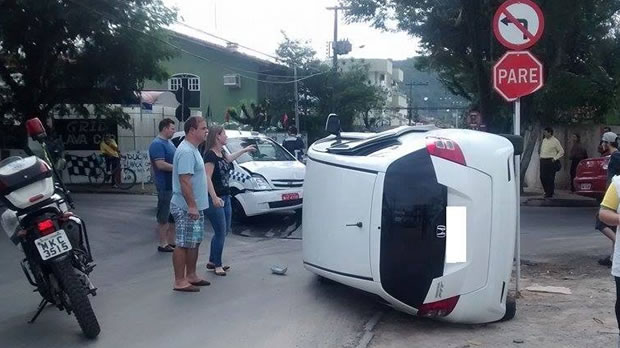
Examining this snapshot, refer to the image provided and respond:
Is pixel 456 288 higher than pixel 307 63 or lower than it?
lower

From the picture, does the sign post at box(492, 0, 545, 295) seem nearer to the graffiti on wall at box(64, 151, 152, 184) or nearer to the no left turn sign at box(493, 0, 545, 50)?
the no left turn sign at box(493, 0, 545, 50)

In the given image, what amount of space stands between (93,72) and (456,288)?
17902 millimetres

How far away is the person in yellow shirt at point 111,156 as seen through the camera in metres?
22.3

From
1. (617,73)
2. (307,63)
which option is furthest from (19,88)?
(307,63)

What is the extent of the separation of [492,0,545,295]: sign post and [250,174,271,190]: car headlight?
5563mm

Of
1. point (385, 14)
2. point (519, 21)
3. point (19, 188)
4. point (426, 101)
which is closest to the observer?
point (19, 188)

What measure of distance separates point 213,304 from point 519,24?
14.2 ft

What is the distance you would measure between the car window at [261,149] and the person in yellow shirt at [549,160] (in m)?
7.25

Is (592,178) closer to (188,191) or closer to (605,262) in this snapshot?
(605,262)

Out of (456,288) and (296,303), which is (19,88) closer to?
(296,303)

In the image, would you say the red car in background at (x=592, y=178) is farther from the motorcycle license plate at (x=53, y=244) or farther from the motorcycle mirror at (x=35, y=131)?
the motorcycle license plate at (x=53, y=244)

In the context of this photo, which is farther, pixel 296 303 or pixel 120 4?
pixel 120 4

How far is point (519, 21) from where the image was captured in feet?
26.5

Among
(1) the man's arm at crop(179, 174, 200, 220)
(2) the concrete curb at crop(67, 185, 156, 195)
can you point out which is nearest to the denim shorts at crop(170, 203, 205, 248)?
(1) the man's arm at crop(179, 174, 200, 220)
